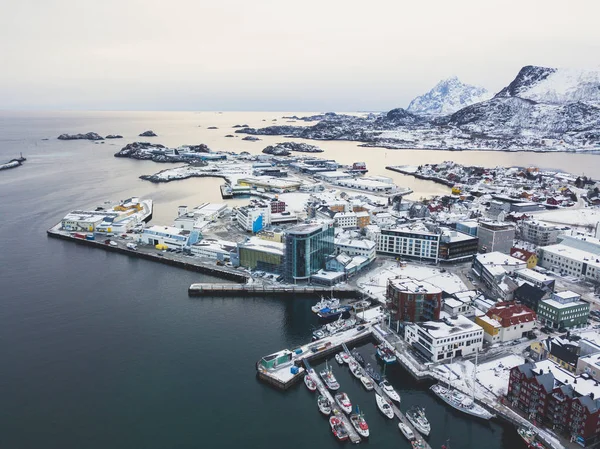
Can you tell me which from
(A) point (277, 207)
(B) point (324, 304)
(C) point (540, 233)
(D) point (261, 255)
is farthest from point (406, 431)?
(A) point (277, 207)

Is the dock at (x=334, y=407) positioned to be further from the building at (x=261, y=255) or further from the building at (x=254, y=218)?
the building at (x=254, y=218)

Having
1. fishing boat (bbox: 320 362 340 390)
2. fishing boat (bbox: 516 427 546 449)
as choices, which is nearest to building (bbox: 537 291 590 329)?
fishing boat (bbox: 516 427 546 449)

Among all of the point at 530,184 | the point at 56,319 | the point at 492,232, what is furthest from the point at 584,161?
the point at 56,319

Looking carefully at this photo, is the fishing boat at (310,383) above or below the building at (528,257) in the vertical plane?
below

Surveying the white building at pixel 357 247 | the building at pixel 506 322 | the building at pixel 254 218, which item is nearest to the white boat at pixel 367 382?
the building at pixel 506 322

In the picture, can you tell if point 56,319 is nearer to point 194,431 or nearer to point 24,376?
point 24,376

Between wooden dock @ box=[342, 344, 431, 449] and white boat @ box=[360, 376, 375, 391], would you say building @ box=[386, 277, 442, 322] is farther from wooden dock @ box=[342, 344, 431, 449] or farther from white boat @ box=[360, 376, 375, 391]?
white boat @ box=[360, 376, 375, 391]
